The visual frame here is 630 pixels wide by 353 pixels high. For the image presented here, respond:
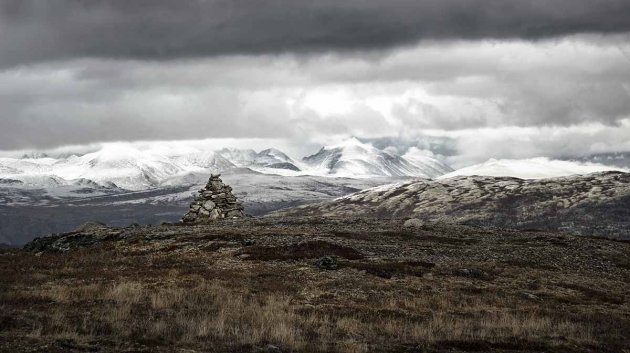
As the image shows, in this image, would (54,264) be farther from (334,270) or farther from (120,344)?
(120,344)

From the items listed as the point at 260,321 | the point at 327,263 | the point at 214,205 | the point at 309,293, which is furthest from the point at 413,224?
the point at 260,321

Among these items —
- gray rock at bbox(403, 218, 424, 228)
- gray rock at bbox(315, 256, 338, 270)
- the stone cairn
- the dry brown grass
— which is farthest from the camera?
the stone cairn

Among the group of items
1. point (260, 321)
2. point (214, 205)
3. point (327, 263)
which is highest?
point (214, 205)

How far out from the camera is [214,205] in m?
107

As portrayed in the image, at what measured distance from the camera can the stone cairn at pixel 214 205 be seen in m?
106

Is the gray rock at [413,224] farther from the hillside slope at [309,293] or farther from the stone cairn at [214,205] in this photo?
the stone cairn at [214,205]

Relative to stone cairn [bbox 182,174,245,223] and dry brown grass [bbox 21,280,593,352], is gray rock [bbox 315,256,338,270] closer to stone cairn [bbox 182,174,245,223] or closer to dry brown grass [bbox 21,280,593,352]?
dry brown grass [bbox 21,280,593,352]

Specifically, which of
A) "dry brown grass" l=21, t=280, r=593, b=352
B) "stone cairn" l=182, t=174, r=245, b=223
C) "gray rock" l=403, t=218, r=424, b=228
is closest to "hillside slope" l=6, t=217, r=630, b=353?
"dry brown grass" l=21, t=280, r=593, b=352

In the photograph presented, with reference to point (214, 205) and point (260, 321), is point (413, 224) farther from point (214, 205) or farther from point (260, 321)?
point (260, 321)

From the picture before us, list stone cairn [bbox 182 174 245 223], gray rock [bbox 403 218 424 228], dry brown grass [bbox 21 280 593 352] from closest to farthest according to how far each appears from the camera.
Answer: dry brown grass [bbox 21 280 593 352], gray rock [bbox 403 218 424 228], stone cairn [bbox 182 174 245 223]

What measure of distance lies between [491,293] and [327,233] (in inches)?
1283

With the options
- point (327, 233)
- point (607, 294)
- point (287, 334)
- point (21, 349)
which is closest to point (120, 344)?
point (21, 349)

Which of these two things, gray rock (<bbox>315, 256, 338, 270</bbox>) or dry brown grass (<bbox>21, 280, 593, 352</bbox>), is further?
gray rock (<bbox>315, 256, 338, 270</bbox>)

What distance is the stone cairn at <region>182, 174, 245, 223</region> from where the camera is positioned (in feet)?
346
